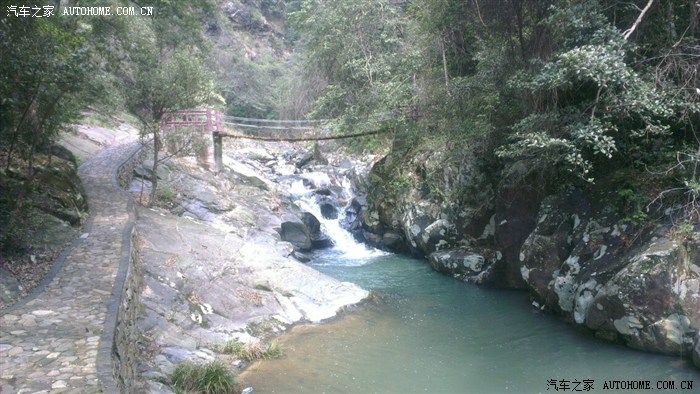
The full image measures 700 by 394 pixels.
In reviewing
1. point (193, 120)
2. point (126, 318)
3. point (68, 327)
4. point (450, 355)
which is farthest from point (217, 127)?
point (68, 327)

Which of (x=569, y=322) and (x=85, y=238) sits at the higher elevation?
(x=85, y=238)

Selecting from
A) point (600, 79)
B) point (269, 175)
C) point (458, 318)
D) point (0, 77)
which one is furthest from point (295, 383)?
point (269, 175)

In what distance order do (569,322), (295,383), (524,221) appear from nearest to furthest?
(295,383), (569,322), (524,221)

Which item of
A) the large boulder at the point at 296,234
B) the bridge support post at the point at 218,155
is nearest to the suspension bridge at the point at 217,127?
the bridge support post at the point at 218,155

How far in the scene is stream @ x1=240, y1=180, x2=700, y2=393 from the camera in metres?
7.34

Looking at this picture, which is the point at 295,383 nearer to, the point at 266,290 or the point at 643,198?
the point at 266,290

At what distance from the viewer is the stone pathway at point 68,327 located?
439cm

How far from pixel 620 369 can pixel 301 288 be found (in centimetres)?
582

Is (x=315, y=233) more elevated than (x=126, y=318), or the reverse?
(x=126, y=318)

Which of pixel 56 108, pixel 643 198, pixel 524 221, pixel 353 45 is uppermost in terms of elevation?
pixel 353 45

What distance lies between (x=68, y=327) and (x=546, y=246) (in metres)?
8.30

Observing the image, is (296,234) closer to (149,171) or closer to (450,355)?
(149,171)

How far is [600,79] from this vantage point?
25.2 feet

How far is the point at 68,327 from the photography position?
5.44 metres
